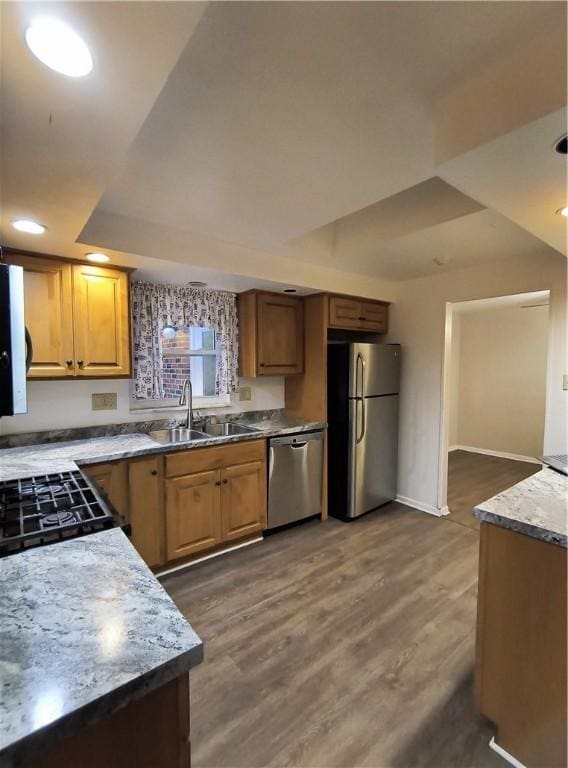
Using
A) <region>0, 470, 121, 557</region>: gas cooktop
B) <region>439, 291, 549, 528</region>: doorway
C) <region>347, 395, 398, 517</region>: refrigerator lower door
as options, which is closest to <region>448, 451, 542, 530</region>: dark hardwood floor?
<region>439, 291, 549, 528</region>: doorway

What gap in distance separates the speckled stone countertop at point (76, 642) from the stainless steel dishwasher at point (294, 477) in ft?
6.43

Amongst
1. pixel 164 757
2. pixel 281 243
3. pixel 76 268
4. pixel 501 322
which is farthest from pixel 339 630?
pixel 501 322

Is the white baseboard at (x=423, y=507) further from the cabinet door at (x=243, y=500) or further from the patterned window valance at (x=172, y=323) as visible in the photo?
the patterned window valance at (x=172, y=323)

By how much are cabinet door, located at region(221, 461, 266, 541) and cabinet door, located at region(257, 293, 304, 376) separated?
852mm

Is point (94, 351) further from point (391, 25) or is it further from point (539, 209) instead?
point (539, 209)

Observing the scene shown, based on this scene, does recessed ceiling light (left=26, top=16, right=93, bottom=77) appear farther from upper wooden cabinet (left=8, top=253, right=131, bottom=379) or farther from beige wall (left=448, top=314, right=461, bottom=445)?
beige wall (left=448, top=314, right=461, bottom=445)

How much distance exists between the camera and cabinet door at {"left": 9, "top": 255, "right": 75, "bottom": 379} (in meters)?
2.08

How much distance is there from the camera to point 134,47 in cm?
76

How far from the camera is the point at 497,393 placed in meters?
5.45

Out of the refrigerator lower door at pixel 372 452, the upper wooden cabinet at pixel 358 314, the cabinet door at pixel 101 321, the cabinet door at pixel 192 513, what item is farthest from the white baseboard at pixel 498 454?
the cabinet door at pixel 101 321

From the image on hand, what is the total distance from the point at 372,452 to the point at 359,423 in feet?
1.15

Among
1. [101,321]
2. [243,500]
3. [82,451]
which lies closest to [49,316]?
[101,321]

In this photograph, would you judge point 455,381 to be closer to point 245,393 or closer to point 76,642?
point 245,393

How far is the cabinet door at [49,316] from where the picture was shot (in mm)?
2078
